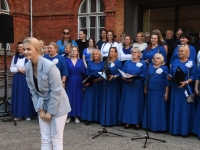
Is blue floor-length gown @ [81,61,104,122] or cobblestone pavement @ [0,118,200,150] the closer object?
cobblestone pavement @ [0,118,200,150]

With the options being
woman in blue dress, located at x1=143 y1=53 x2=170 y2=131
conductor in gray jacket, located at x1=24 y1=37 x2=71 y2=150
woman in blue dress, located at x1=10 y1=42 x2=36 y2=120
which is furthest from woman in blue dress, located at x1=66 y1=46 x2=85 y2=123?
conductor in gray jacket, located at x1=24 y1=37 x2=71 y2=150

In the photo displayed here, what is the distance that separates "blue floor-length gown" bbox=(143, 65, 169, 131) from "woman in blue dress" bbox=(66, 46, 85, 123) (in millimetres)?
1730

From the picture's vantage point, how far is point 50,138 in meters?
3.74

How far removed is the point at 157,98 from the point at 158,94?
0.08 metres

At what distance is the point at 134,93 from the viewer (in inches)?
246

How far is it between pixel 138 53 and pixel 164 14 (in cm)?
585

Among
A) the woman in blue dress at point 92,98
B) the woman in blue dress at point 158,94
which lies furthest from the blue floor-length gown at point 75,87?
the woman in blue dress at point 158,94

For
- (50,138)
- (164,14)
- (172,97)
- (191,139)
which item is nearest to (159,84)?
(172,97)

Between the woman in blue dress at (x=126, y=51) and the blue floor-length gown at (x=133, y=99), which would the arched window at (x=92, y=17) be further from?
the blue floor-length gown at (x=133, y=99)

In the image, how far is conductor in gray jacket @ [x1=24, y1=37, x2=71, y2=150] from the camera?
3.40m

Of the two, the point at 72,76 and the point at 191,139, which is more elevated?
the point at 72,76

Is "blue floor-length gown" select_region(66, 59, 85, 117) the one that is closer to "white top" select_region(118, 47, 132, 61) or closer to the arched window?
"white top" select_region(118, 47, 132, 61)

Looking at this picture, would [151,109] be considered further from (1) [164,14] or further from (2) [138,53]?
(1) [164,14]

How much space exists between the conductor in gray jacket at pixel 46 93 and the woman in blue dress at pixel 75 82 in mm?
3228
